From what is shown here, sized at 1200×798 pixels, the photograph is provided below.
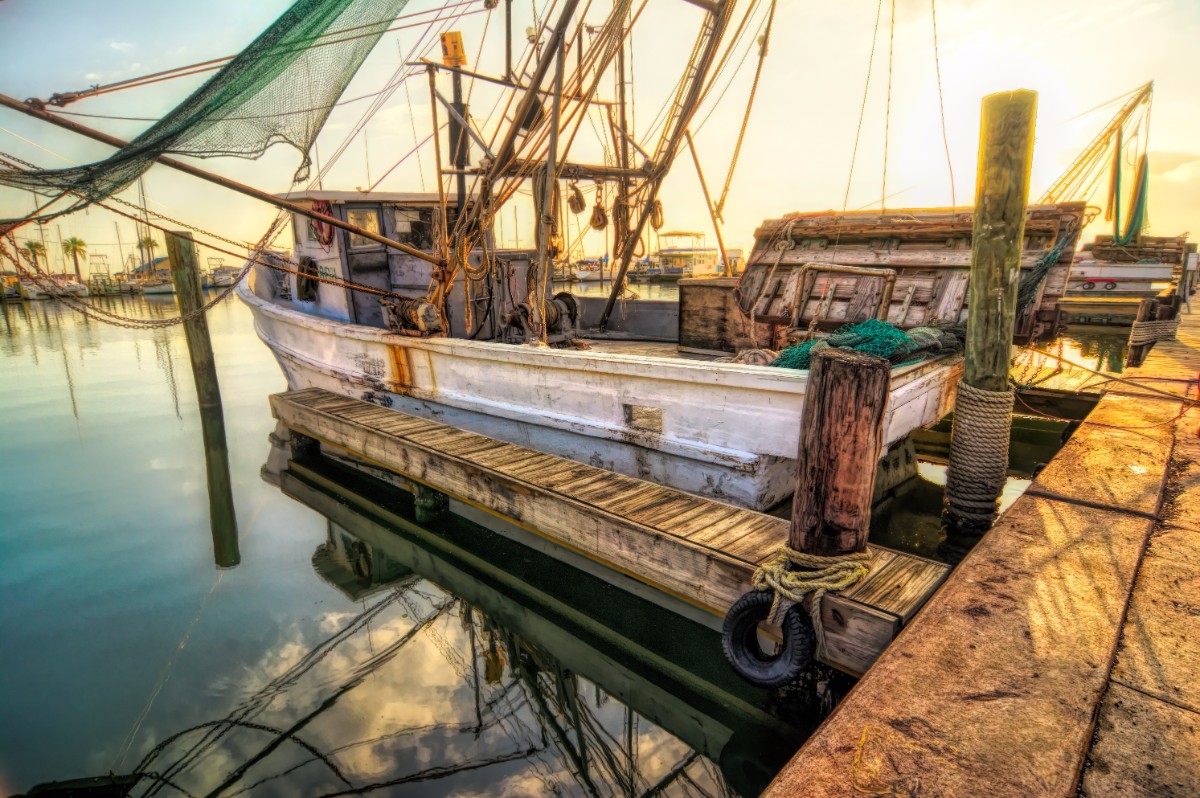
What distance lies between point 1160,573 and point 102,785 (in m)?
6.15

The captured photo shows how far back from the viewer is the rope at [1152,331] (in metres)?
9.68

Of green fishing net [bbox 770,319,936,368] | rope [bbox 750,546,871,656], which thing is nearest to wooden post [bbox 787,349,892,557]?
rope [bbox 750,546,871,656]

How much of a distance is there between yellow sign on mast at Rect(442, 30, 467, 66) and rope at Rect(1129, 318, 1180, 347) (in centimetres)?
1114

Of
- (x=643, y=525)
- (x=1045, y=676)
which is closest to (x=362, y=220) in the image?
(x=643, y=525)

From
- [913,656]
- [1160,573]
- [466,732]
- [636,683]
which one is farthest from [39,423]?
[1160,573]

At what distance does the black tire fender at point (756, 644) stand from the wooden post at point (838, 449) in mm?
372

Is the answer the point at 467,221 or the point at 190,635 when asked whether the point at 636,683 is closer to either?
the point at 190,635

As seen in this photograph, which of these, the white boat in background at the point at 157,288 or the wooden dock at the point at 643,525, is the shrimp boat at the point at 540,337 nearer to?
the wooden dock at the point at 643,525

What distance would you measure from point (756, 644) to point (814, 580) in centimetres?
57

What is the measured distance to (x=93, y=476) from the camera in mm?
9109

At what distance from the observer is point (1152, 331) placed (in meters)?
10.1

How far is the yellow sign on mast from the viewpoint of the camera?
8.50 meters

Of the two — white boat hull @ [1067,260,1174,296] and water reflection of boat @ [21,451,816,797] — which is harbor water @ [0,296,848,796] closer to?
water reflection of boat @ [21,451,816,797]

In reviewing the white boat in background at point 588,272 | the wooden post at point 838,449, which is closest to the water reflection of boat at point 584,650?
the wooden post at point 838,449
